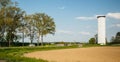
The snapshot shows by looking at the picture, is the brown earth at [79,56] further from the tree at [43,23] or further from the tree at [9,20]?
the tree at [43,23]

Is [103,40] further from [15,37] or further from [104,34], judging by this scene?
[15,37]

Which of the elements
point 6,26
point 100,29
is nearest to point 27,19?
point 6,26

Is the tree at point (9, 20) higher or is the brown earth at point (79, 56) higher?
the tree at point (9, 20)

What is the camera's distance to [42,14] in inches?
4026

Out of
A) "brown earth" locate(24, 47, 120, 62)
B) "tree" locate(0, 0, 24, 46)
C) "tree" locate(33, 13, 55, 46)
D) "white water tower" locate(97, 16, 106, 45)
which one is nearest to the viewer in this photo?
"brown earth" locate(24, 47, 120, 62)

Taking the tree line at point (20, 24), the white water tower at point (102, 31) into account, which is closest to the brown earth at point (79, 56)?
the tree line at point (20, 24)

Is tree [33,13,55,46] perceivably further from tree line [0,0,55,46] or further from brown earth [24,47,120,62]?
brown earth [24,47,120,62]

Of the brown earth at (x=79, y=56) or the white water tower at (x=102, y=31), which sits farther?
the white water tower at (x=102, y=31)

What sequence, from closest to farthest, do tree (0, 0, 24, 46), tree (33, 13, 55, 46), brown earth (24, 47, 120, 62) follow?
brown earth (24, 47, 120, 62), tree (0, 0, 24, 46), tree (33, 13, 55, 46)

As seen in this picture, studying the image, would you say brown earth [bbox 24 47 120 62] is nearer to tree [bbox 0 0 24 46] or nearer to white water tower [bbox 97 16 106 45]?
tree [bbox 0 0 24 46]

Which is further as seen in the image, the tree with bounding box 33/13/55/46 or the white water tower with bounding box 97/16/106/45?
the white water tower with bounding box 97/16/106/45

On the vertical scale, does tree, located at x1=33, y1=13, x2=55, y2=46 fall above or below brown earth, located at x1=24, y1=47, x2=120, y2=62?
above

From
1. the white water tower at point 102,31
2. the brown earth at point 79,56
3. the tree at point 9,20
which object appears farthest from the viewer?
the white water tower at point 102,31

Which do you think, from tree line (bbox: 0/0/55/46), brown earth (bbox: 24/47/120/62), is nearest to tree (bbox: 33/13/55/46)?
tree line (bbox: 0/0/55/46)
